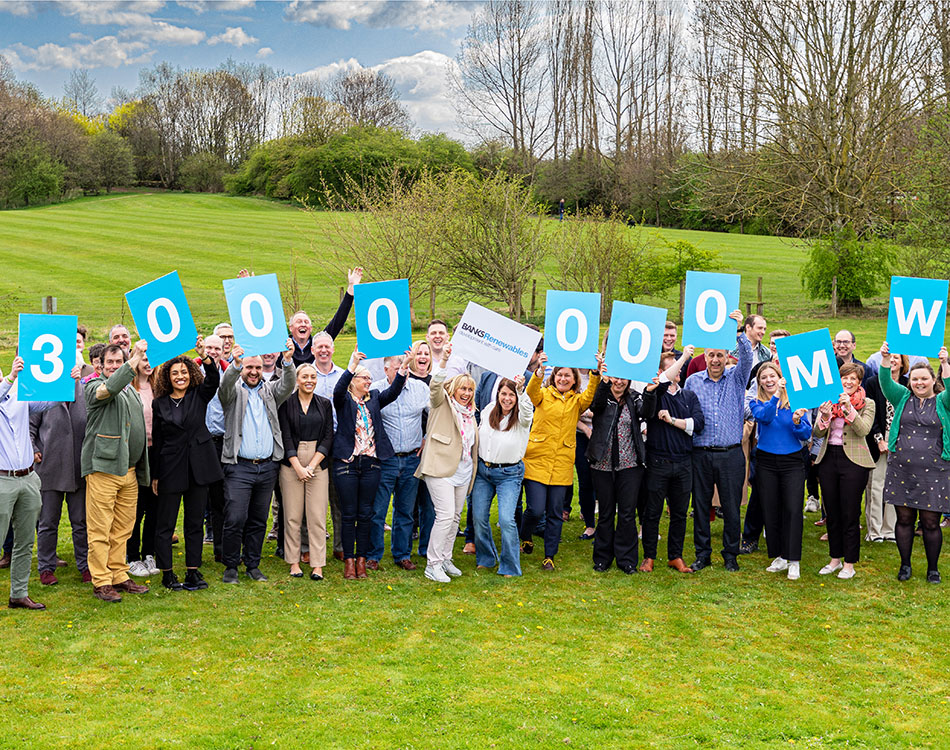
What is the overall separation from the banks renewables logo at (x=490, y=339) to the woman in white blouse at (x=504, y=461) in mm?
238

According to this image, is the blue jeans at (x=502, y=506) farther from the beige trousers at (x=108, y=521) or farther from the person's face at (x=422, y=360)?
the beige trousers at (x=108, y=521)

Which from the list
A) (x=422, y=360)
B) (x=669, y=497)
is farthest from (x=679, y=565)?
(x=422, y=360)

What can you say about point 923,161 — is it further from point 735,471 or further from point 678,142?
point 678,142

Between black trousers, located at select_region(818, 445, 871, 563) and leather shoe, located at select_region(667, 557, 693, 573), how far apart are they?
1.37m

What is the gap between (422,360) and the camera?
26.9 ft

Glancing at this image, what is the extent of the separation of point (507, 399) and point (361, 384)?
1.35 metres

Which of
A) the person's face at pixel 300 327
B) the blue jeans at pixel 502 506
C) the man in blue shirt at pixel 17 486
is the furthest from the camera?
the person's face at pixel 300 327

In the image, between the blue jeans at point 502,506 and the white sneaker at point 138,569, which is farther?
the blue jeans at point 502,506

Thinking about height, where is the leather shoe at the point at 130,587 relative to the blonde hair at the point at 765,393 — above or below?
below

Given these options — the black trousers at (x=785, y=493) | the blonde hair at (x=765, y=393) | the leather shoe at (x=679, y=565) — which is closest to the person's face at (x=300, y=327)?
the leather shoe at (x=679, y=565)

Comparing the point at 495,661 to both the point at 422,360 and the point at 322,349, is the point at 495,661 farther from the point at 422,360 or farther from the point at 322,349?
the point at 322,349

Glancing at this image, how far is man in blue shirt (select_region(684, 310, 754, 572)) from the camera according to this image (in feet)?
26.4

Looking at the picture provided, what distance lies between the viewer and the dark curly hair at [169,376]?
Answer: 7.26 metres

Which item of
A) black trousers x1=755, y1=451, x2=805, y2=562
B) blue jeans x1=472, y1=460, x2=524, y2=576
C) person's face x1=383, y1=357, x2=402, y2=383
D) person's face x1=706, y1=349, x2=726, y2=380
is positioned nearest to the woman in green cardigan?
black trousers x1=755, y1=451, x2=805, y2=562
